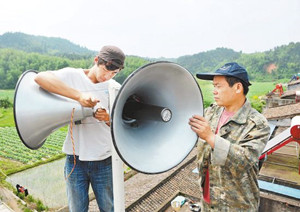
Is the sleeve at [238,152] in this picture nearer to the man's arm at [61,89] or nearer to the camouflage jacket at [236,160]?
the camouflage jacket at [236,160]

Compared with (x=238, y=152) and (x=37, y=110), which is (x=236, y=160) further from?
(x=37, y=110)

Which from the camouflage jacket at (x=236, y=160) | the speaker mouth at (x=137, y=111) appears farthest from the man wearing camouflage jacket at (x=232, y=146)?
the speaker mouth at (x=137, y=111)

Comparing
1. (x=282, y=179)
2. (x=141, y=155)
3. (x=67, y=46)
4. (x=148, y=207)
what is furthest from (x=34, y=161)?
(x=67, y=46)

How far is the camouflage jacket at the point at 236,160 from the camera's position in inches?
60.1

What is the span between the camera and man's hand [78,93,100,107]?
53.1 inches

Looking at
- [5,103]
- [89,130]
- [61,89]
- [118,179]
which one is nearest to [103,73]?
[61,89]

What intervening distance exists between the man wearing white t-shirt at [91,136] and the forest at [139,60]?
115ft

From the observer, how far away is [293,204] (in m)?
4.09

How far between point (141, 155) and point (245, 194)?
1.00 m

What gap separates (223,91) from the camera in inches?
70.1

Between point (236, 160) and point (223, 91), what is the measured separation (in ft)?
1.83

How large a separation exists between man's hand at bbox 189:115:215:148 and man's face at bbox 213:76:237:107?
1.34ft

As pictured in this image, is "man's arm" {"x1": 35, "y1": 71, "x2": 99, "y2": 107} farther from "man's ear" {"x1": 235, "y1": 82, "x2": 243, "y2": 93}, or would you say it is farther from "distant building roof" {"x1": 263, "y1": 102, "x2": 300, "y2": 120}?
"distant building roof" {"x1": 263, "y1": 102, "x2": 300, "y2": 120}

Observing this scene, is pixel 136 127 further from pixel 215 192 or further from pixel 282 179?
pixel 282 179
